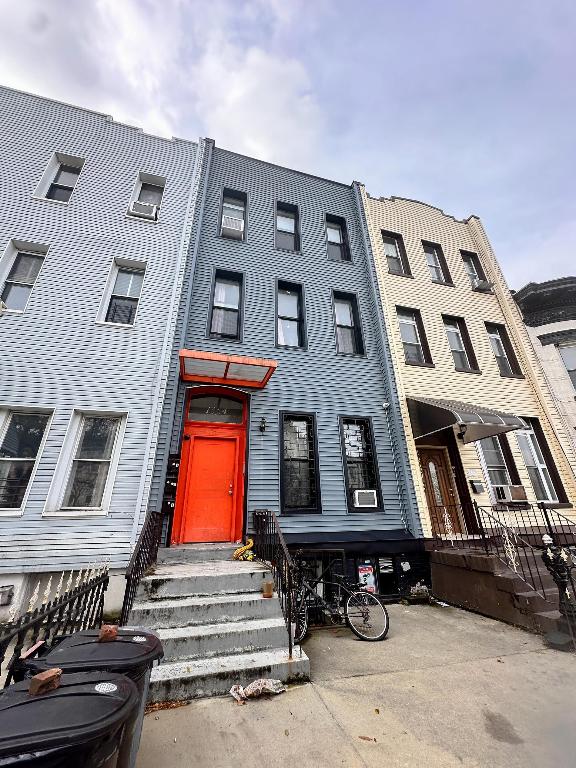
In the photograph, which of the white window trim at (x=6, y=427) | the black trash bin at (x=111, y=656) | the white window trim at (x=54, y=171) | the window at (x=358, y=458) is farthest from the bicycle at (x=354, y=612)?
the white window trim at (x=54, y=171)

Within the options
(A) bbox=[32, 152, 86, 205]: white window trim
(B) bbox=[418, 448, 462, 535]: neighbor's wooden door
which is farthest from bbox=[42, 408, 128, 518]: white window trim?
(B) bbox=[418, 448, 462, 535]: neighbor's wooden door

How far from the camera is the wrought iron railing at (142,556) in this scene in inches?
157

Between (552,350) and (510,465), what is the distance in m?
6.37

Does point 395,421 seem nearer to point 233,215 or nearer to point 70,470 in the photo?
point 70,470

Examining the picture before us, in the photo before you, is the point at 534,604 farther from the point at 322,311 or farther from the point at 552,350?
the point at 552,350

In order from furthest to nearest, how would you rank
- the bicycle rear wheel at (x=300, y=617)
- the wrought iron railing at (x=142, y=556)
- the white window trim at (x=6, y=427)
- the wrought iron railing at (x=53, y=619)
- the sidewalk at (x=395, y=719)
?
1. the white window trim at (x=6, y=427)
2. the bicycle rear wheel at (x=300, y=617)
3. the wrought iron railing at (x=142, y=556)
4. the sidewalk at (x=395, y=719)
5. the wrought iron railing at (x=53, y=619)

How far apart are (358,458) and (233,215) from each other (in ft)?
29.4

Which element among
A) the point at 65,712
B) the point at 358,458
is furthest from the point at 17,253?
the point at 358,458

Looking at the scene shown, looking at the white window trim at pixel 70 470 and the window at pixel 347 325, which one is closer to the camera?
the white window trim at pixel 70 470

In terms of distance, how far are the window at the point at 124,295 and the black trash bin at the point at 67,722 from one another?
745 cm

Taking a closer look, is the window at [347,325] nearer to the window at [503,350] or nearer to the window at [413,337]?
the window at [413,337]

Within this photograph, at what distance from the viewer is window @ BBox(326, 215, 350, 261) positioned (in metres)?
Result: 11.4

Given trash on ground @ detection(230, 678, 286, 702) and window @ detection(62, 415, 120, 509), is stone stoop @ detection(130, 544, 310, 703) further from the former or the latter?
window @ detection(62, 415, 120, 509)

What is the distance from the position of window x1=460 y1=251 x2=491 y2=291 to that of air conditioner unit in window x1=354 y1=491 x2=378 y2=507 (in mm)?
9214
